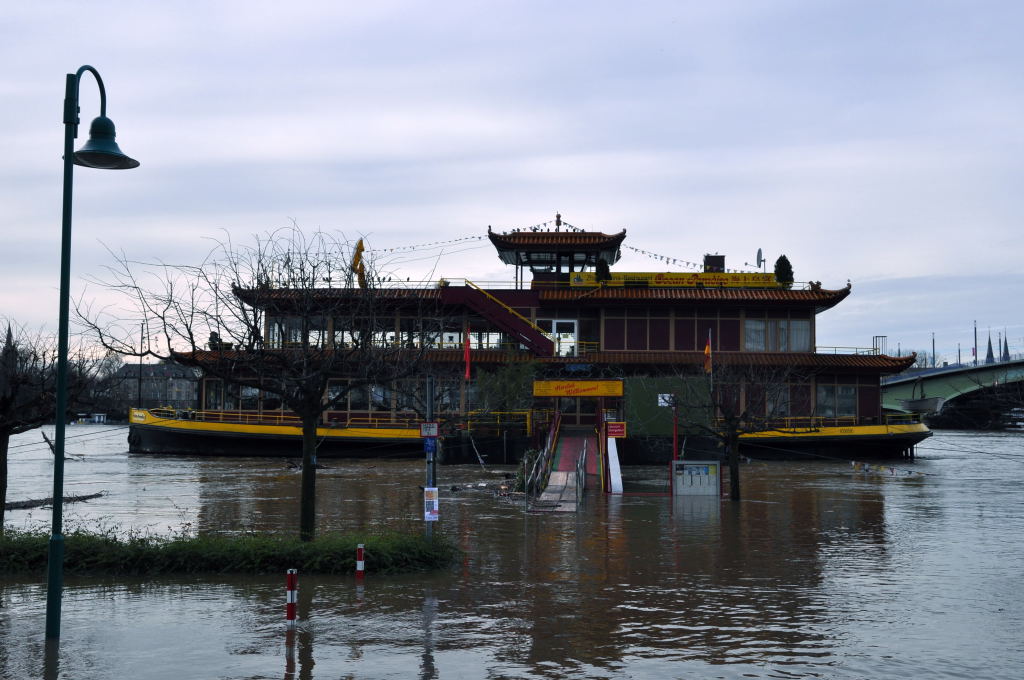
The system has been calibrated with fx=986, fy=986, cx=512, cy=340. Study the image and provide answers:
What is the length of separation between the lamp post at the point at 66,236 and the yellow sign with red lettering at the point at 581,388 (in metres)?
39.7

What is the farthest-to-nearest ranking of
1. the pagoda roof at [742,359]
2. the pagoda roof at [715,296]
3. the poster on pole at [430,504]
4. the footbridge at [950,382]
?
the footbridge at [950,382]
the pagoda roof at [715,296]
the pagoda roof at [742,359]
the poster on pole at [430,504]

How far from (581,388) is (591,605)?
36.1 metres

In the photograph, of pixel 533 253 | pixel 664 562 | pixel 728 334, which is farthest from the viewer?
pixel 533 253

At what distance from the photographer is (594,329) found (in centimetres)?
6406

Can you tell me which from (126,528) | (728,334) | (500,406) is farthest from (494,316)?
(126,528)

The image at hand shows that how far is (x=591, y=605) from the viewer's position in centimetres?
1482

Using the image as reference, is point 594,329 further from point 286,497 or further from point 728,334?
point 286,497

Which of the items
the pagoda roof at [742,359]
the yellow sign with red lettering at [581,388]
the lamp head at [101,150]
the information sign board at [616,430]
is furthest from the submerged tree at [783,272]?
the lamp head at [101,150]

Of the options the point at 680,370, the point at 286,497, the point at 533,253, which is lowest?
the point at 286,497

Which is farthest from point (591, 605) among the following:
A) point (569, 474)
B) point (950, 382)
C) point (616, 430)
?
point (950, 382)

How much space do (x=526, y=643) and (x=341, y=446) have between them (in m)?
46.3

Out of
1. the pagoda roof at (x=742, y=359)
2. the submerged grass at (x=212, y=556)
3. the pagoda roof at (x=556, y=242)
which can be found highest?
the pagoda roof at (x=556, y=242)

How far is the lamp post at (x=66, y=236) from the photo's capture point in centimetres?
1145

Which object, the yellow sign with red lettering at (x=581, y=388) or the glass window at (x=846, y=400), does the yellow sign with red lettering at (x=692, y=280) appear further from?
the yellow sign with red lettering at (x=581, y=388)
